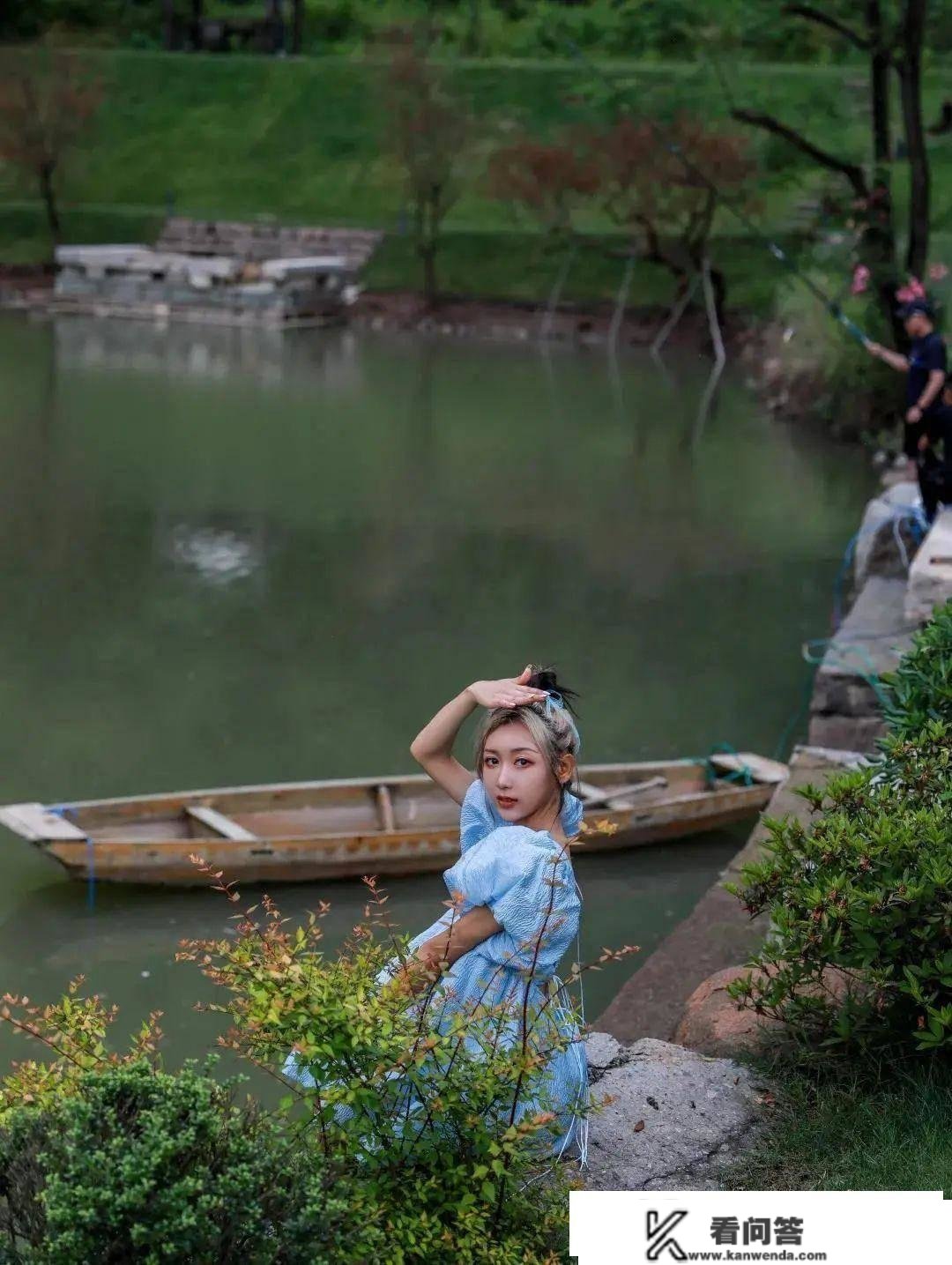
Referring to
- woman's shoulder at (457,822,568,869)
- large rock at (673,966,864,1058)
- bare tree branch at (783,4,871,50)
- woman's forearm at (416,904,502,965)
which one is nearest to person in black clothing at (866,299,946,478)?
bare tree branch at (783,4,871,50)

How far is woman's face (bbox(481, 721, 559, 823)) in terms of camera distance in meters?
4.18

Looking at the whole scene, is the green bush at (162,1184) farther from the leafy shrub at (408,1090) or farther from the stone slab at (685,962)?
the stone slab at (685,962)

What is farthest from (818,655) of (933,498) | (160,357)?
(160,357)

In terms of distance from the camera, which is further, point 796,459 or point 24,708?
point 796,459

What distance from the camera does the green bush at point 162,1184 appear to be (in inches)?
119

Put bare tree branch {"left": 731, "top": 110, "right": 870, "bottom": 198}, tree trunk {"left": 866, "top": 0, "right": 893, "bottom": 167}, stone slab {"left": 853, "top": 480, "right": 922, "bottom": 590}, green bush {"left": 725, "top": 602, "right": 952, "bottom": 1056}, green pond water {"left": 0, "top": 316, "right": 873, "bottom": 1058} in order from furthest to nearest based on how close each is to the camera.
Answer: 1. bare tree branch {"left": 731, "top": 110, "right": 870, "bottom": 198}
2. tree trunk {"left": 866, "top": 0, "right": 893, "bottom": 167}
3. stone slab {"left": 853, "top": 480, "right": 922, "bottom": 590}
4. green pond water {"left": 0, "top": 316, "right": 873, "bottom": 1058}
5. green bush {"left": 725, "top": 602, "right": 952, "bottom": 1056}

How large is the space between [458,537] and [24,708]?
5824 millimetres

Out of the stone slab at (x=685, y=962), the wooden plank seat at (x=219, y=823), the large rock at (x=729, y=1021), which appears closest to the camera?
the large rock at (x=729, y=1021)

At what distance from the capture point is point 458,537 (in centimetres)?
1616

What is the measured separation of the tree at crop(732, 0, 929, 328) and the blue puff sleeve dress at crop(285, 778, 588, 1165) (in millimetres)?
16456

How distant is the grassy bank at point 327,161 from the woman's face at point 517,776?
91.8ft

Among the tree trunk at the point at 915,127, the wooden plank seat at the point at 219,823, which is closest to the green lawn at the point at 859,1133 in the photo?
the wooden plank seat at the point at 219,823

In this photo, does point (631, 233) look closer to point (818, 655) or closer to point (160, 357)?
point (160, 357)

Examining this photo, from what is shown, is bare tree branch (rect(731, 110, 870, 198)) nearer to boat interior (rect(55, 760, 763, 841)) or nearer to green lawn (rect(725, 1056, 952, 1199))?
boat interior (rect(55, 760, 763, 841))
